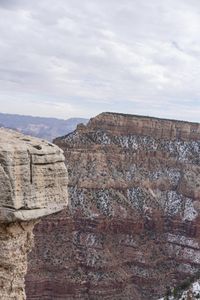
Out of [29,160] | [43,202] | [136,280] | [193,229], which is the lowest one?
[136,280]

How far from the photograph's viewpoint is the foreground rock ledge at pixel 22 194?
1566cm

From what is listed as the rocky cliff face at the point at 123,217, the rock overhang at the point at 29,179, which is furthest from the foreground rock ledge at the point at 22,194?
the rocky cliff face at the point at 123,217

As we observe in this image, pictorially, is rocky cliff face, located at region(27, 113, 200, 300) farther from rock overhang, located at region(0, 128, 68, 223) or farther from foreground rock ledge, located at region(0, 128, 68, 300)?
rock overhang, located at region(0, 128, 68, 223)

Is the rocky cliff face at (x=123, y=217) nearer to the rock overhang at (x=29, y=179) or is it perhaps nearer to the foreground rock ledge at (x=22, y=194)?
the foreground rock ledge at (x=22, y=194)

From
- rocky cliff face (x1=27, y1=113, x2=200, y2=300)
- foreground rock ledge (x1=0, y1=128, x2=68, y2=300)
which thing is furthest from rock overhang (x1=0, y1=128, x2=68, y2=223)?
rocky cliff face (x1=27, y1=113, x2=200, y2=300)

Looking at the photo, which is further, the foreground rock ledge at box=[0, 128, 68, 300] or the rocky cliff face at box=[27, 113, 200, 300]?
the rocky cliff face at box=[27, 113, 200, 300]

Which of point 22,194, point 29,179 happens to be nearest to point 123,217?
point 29,179

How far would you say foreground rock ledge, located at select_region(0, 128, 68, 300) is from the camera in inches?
616

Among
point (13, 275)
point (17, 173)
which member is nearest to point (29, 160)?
point (17, 173)

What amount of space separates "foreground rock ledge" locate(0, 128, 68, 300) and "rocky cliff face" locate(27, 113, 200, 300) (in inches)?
1924

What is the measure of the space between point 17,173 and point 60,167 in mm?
1752

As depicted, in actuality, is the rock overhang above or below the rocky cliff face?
above

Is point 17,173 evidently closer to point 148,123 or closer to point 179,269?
point 179,269

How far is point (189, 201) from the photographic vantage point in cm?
8644
